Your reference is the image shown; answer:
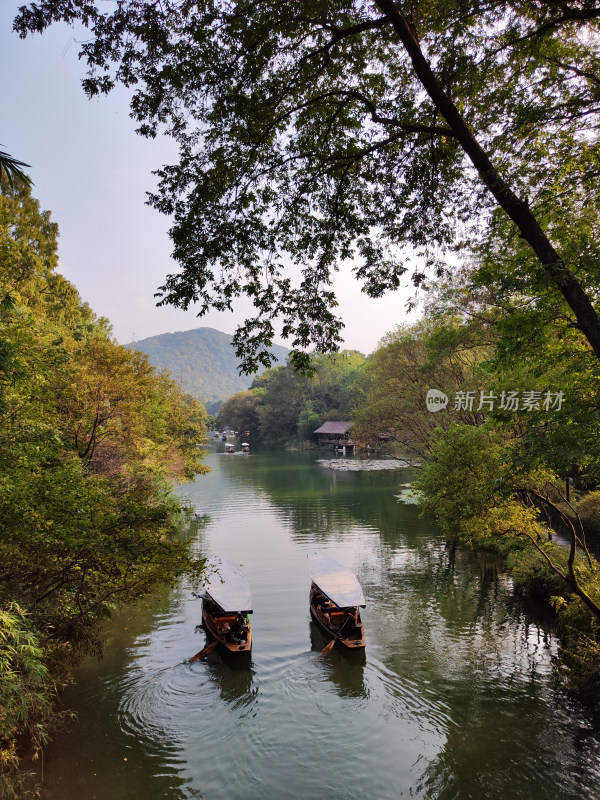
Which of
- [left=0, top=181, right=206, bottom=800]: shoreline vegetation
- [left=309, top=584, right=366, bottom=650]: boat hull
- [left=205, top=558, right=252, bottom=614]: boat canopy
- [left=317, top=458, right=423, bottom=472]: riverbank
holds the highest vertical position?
[left=0, top=181, right=206, bottom=800]: shoreline vegetation

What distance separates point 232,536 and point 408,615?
1387 centimetres

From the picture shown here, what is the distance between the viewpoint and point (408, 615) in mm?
17453

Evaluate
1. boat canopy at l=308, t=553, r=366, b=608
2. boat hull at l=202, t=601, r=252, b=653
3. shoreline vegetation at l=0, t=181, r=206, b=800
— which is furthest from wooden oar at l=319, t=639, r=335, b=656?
shoreline vegetation at l=0, t=181, r=206, b=800

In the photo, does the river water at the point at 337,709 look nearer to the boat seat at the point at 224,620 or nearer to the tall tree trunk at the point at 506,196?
the boat seat at the point at 224,620

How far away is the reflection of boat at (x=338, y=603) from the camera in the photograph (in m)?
14.6

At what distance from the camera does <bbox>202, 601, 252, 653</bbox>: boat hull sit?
14.0 meters

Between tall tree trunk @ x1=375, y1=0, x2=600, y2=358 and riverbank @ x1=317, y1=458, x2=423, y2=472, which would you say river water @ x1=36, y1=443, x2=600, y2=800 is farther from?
riverbank @ x1=317, y1=458, x2=423, y2=472

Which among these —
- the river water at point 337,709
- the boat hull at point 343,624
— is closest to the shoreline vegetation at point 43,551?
the river water at point 337,709

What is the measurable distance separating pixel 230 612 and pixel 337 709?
157 inches

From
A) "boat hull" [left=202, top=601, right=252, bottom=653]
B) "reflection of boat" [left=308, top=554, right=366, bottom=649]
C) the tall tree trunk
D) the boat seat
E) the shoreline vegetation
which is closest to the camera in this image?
the tall tree trunk

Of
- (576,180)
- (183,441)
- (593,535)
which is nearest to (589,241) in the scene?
(576,180)

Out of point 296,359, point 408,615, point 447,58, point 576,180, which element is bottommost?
point 408,615

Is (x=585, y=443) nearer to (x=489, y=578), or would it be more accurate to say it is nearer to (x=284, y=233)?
(x=284, y=233)

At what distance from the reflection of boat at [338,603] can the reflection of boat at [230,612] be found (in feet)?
8.11
